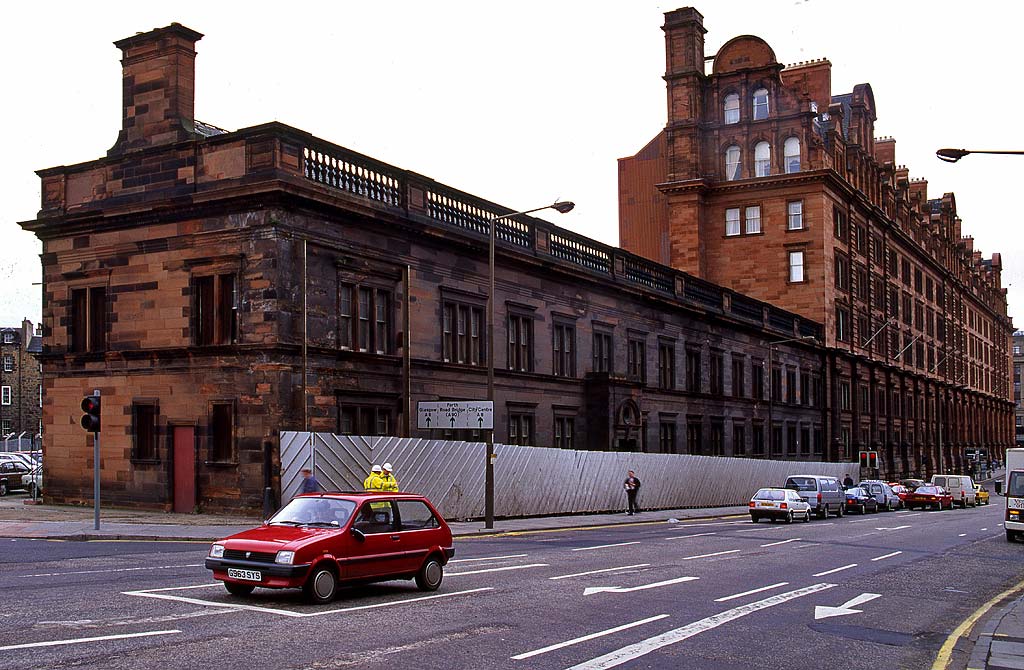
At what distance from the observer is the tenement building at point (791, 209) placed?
7544cm

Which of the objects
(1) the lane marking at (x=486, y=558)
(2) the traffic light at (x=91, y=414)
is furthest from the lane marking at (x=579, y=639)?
(2) the traffic light at (x=91, y=414)

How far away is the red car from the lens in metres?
59.5

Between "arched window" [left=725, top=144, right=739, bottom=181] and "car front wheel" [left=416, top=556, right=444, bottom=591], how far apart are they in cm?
6502

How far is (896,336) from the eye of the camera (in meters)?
93.1

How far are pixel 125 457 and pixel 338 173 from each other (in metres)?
10.4

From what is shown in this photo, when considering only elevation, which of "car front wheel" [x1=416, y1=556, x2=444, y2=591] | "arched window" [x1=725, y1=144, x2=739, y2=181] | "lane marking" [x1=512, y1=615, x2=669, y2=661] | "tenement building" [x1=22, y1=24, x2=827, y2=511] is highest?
"arched window" [x1=725, y1=144, x2=739, y2=181]

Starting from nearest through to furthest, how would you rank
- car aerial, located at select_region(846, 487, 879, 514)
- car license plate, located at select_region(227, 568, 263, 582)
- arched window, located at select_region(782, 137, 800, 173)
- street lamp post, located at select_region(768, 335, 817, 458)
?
car license plate, located at select_region(227, 568, 263, 582) < car aerial, located at select_region(846, 487, 879, 514) < street lamp post, located at select_region(768, 335, 817, 458) < arched window, located at select_region(782, 137, 800, 173)

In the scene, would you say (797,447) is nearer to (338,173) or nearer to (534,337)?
(534,337)

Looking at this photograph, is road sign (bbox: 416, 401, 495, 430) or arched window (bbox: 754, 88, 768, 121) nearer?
road sign (bbox: 416, 401, 495, 430)

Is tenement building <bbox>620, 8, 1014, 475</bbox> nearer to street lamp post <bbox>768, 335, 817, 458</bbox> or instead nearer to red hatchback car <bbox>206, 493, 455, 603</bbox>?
street lamp post <bbox>768, 335, 817, 458</bbox>

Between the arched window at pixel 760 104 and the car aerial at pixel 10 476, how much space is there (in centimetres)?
5277

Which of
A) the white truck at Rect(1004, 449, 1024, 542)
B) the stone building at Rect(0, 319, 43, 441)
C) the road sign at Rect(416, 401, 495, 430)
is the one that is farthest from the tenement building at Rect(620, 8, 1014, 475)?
the stone building at Rect(0, 319, 43, 441)

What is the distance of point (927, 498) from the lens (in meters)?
59.5

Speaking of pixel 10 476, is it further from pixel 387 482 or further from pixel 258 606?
Result: pixel 258 606
